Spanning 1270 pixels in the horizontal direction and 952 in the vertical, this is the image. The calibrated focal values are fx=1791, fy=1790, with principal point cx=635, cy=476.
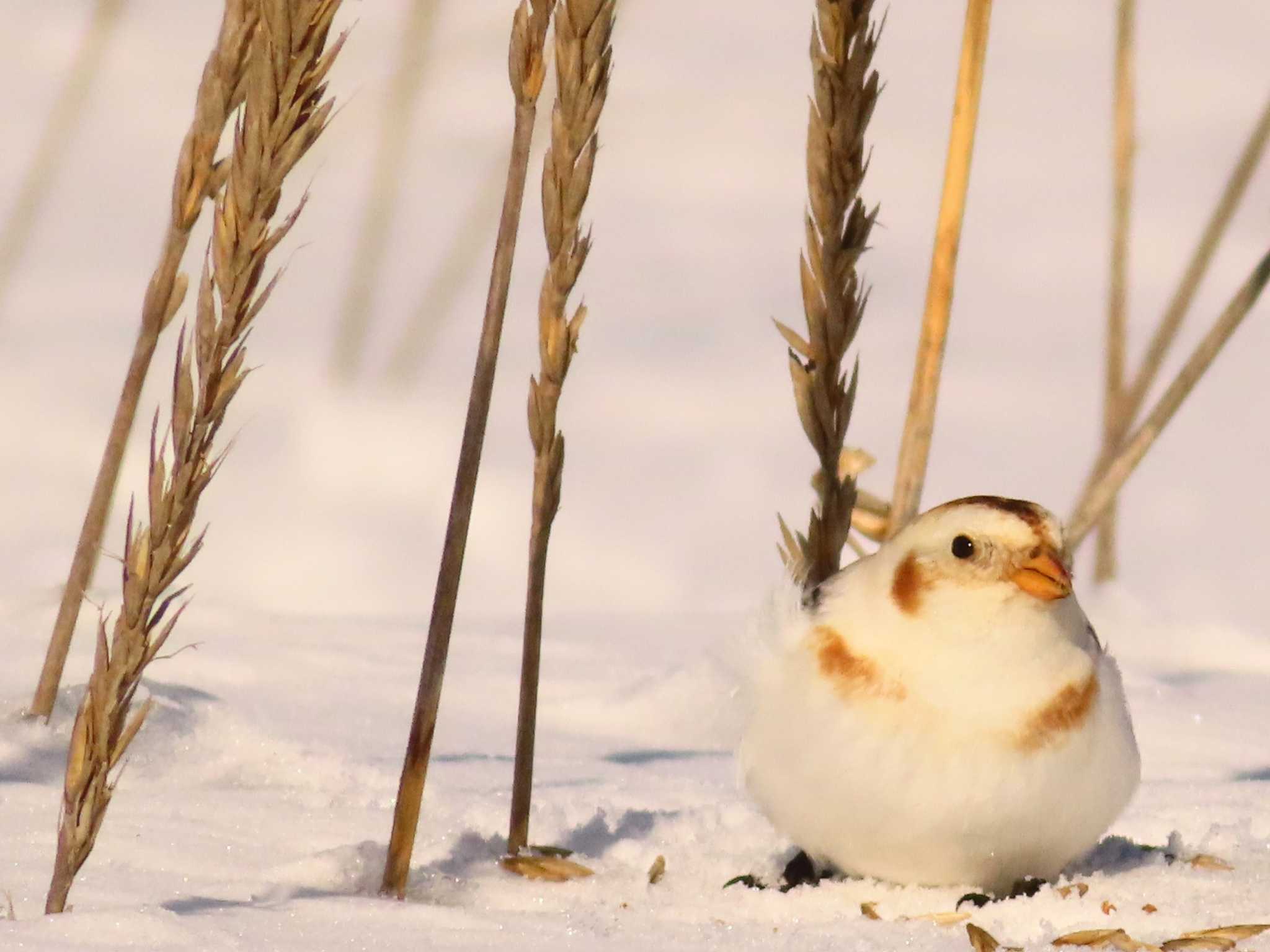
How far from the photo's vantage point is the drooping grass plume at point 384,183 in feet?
12.8

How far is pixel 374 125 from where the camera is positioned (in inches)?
169

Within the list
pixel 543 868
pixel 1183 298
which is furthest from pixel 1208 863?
pixel 1183 298

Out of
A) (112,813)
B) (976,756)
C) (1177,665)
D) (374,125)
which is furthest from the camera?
(374,125)

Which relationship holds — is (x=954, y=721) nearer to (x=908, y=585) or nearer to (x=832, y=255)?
(x=908, y=585)

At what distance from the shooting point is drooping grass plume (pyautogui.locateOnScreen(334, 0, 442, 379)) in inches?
154

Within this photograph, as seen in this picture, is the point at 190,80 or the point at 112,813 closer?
the point at 112,813

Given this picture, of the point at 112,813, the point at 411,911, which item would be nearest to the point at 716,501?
the point at 112,813

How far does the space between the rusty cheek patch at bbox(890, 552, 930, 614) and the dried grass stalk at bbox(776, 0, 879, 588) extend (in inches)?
5.4

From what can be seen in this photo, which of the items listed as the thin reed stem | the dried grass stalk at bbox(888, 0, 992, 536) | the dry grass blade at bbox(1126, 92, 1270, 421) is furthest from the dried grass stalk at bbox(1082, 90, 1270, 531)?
the dried grass stalk at bbox(888, 0, 992, 536)

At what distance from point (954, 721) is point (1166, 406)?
143 cm

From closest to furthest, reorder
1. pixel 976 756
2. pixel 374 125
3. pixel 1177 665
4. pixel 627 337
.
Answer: pixel 976 756 < pixel 1177 665 < pixel 374 125 < pixel 627 337

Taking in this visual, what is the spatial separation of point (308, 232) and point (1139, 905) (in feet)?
16.3

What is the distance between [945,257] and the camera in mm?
2420

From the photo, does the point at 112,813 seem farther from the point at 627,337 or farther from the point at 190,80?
the point at 190,80
